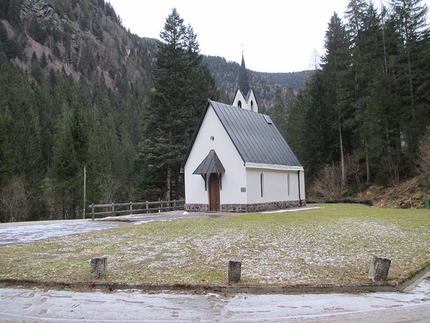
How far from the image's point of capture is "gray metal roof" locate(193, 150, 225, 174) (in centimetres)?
2572

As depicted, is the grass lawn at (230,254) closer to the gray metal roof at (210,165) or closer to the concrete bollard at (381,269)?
the concrete bollard at (381,269)

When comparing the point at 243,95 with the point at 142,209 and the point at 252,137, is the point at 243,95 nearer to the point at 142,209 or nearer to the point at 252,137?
the point at 252,137

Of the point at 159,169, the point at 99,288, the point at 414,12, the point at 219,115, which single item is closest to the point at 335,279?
the point at 99,288

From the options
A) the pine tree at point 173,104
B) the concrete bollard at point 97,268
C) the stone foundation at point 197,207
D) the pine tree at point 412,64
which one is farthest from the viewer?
the pine tree at point 173,104

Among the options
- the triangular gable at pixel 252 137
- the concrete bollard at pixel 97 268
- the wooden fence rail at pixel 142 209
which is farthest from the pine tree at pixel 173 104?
the concrete bollard at pixel 97 268

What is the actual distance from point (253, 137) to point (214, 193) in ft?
17.9

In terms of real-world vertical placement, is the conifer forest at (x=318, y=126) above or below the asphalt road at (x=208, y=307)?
above

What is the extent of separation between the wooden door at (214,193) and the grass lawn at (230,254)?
33.7 ft

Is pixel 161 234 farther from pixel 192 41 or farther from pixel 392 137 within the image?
pixel 192 41

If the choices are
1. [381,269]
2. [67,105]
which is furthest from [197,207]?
[67,105]

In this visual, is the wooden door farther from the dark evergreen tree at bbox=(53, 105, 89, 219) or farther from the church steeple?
the dark evergreen tree at bbox=(53, 105, 89, 219)

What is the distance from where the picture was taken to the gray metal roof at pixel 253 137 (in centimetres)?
2664

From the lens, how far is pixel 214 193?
26938 mm

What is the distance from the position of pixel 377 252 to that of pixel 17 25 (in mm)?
157324
